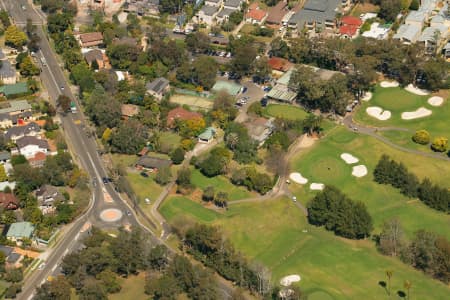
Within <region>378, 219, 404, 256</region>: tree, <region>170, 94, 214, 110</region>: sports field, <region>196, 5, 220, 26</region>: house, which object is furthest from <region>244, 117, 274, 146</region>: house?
<region>196, 5, 220, 26</region>: house

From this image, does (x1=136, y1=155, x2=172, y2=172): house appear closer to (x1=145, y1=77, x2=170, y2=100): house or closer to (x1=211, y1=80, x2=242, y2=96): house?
(x1=145, y1=77, x2=170, y2=100): house

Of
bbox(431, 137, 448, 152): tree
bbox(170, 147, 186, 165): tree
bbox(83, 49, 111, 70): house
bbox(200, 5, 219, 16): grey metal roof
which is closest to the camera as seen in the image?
bbox(170, 147, 186, 165): tree

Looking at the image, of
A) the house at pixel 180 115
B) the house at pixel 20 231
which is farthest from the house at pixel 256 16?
the house at pixel 20 231

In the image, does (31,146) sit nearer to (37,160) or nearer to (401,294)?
(37,160)

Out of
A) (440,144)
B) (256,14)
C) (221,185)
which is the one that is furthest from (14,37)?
(440,144)

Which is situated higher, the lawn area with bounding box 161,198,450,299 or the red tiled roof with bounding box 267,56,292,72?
the red tiled roof with bounding box 267,56,292,72

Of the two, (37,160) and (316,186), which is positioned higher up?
(37,160)
